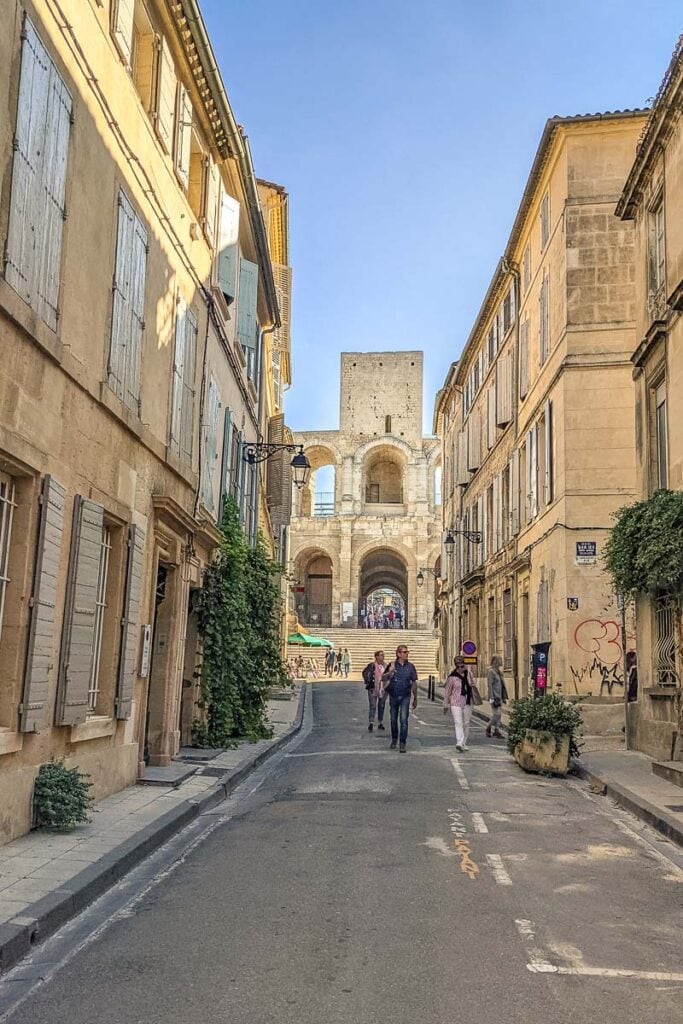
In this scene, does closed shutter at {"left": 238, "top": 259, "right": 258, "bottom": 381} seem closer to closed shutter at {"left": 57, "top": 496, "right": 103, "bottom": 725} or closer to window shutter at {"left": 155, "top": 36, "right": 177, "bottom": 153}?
window shutter at {"left": 155, "top": 36, "right": 177, "bottom": 153}

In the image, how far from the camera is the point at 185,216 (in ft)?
42.8

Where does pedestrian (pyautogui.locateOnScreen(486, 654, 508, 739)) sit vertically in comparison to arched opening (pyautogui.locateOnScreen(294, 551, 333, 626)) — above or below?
below

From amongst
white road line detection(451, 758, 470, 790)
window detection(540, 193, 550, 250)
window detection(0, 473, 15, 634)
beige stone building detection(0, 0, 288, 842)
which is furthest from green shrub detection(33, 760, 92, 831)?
window detection(540, 193, 550, 250)

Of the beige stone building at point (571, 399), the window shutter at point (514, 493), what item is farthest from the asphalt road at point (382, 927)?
the window shutter at point (514, 493)

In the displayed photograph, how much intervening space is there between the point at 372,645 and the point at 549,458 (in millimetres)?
30784

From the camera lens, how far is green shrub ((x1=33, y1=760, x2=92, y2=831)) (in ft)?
25.6

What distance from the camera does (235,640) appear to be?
14.9m

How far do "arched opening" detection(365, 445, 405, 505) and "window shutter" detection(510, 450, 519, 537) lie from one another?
120 ft

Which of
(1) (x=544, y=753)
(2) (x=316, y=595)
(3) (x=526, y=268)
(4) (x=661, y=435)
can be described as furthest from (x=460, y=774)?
(2) (x=316, y=595)

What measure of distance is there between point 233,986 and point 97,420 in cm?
591

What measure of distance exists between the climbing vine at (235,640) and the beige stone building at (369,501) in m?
38.0

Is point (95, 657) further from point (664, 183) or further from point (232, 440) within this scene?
point (664, 183)

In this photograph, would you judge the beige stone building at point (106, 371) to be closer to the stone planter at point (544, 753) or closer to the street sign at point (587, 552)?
the stone planter at point (544, 753)

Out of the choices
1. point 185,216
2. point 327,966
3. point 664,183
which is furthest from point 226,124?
point 327,966
